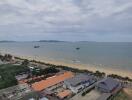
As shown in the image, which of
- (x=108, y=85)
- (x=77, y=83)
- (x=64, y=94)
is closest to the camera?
(x=64, y=94)

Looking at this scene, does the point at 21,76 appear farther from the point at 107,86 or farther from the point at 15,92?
the point at 107,86

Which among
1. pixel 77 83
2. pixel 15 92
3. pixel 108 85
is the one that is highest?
pixel 108 85

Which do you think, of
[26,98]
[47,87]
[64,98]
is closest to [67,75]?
[47,87]

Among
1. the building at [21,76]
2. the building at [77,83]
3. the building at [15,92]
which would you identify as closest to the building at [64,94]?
the building at [77,83]

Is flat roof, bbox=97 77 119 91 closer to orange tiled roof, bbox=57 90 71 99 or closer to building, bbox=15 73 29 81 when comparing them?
orange tiled roof, bbox=57 90 71 99

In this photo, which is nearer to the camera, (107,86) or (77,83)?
(107,86)

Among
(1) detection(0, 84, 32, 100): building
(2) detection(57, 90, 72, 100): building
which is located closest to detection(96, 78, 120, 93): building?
(2) detection(57, 90, 72, 100): building

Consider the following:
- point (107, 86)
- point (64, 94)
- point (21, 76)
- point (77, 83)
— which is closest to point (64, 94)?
point (64, 94)

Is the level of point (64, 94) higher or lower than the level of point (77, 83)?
lower

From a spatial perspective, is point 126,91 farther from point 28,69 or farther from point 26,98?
point 28,69

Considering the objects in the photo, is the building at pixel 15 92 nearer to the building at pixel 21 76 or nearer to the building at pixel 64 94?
the building at pixel 64 94

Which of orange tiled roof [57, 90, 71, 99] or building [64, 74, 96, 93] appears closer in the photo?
orange tiled roof [57, 90, 71, 99]
